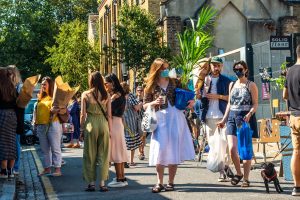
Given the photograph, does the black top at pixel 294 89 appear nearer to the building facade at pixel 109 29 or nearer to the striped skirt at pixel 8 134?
the striped skirt at pixel 8 134

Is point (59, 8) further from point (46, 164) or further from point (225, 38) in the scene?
point (46, 164)

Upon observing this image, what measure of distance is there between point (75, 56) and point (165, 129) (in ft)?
140

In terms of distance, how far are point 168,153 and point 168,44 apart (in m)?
23.8

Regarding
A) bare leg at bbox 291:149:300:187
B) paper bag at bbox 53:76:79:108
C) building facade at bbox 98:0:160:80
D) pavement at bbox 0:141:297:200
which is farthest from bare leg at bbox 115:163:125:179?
building facade at bbox 98:0:160:80

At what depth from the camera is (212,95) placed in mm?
10742

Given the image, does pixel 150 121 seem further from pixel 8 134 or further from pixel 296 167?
pixel 8 134

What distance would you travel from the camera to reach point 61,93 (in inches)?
481

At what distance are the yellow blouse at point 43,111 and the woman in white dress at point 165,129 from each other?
3.23 meters

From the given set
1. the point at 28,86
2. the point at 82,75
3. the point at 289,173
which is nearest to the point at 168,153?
the point at 289,173

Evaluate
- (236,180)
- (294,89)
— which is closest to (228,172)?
(236,180)

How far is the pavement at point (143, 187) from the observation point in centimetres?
914

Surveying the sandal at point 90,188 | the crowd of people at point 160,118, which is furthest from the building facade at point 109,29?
the sandal at point 90,188

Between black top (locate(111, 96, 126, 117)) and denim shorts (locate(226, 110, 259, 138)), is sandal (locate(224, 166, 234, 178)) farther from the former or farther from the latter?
black top (locate(111, 96, 126, 117))

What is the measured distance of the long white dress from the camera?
377 inches
